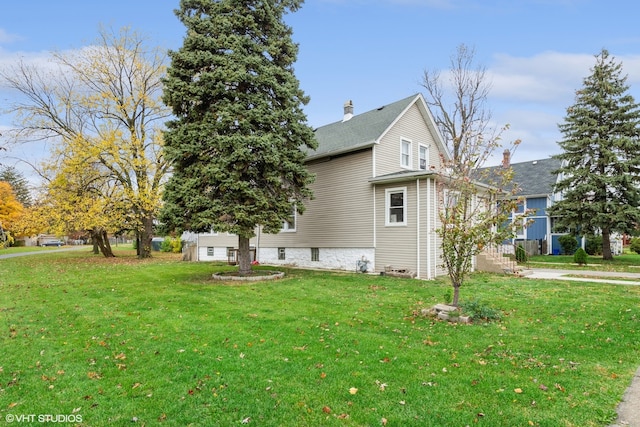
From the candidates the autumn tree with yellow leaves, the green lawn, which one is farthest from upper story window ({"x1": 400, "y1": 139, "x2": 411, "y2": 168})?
the autumn tree with yellow leaves

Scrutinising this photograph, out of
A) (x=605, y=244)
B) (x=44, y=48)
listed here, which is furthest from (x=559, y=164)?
(x=44, y=48)

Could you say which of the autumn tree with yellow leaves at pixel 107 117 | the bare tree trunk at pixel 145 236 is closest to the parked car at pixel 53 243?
the autumn tree with yellow leaves at pixel 107 117

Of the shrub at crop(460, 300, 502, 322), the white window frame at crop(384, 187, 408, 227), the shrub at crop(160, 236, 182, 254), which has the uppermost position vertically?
the white window frame at crop(384, 187, 408, 227)

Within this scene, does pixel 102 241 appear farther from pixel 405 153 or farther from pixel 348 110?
pixel 405 153

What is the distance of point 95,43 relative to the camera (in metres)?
22.6

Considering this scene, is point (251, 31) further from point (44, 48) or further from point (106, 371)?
point (44, 48)

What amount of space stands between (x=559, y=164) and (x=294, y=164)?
26.3 m

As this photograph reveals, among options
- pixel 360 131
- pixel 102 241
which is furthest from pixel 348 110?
pixel 102 241

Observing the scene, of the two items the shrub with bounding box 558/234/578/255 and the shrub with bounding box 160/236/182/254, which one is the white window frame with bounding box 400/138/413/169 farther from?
the shrub with bounding box 160/236/182/254

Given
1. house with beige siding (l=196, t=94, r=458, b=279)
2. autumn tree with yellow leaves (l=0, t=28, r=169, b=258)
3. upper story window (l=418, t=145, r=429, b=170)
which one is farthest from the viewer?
autumn tree with yellow leaves (l=0, t=28, r=169, b=258)

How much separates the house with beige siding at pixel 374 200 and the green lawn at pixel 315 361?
475 cm

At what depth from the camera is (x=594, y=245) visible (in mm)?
23969

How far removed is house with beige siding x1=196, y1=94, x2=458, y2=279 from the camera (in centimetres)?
1363

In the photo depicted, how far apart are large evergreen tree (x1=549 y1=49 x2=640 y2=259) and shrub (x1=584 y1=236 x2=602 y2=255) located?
11.4ft
